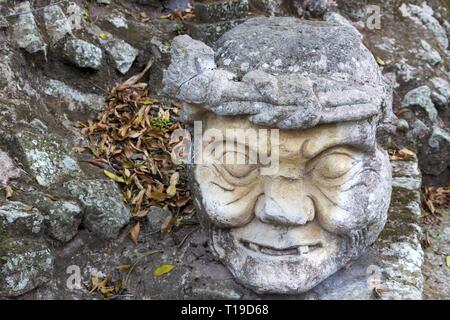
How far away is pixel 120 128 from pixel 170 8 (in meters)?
1.30

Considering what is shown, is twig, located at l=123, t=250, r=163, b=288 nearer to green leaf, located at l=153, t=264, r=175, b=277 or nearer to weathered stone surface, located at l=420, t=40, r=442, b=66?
green leaf, located at l=153, t=264, r=175, b=277

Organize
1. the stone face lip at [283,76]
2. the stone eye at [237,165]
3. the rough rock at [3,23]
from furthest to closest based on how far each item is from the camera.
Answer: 1. the rough rock at [3,23]
2. the stone eye at [237,165]
3. the stone face lip at [283,76]

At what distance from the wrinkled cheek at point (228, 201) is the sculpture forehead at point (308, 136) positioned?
26cm

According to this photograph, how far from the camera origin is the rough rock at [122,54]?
3988mm

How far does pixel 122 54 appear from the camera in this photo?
402cm

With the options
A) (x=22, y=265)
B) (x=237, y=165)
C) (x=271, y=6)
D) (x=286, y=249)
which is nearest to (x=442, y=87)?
(x=271, y=6)

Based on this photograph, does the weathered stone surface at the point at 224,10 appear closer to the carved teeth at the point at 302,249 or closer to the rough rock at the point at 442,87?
the rough rock at the point at 442,87

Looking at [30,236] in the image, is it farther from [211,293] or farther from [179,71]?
→ [179,71]

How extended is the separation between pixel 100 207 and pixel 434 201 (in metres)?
2.30

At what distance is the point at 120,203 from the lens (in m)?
3.26

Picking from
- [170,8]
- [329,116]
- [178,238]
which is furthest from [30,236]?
[170,8]

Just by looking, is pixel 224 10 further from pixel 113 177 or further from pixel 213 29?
pixel 113 177

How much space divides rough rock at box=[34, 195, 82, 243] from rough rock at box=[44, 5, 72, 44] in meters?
1.23

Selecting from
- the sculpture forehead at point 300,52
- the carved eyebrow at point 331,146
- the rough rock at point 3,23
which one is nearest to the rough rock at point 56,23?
the rough rock at point 3,23
